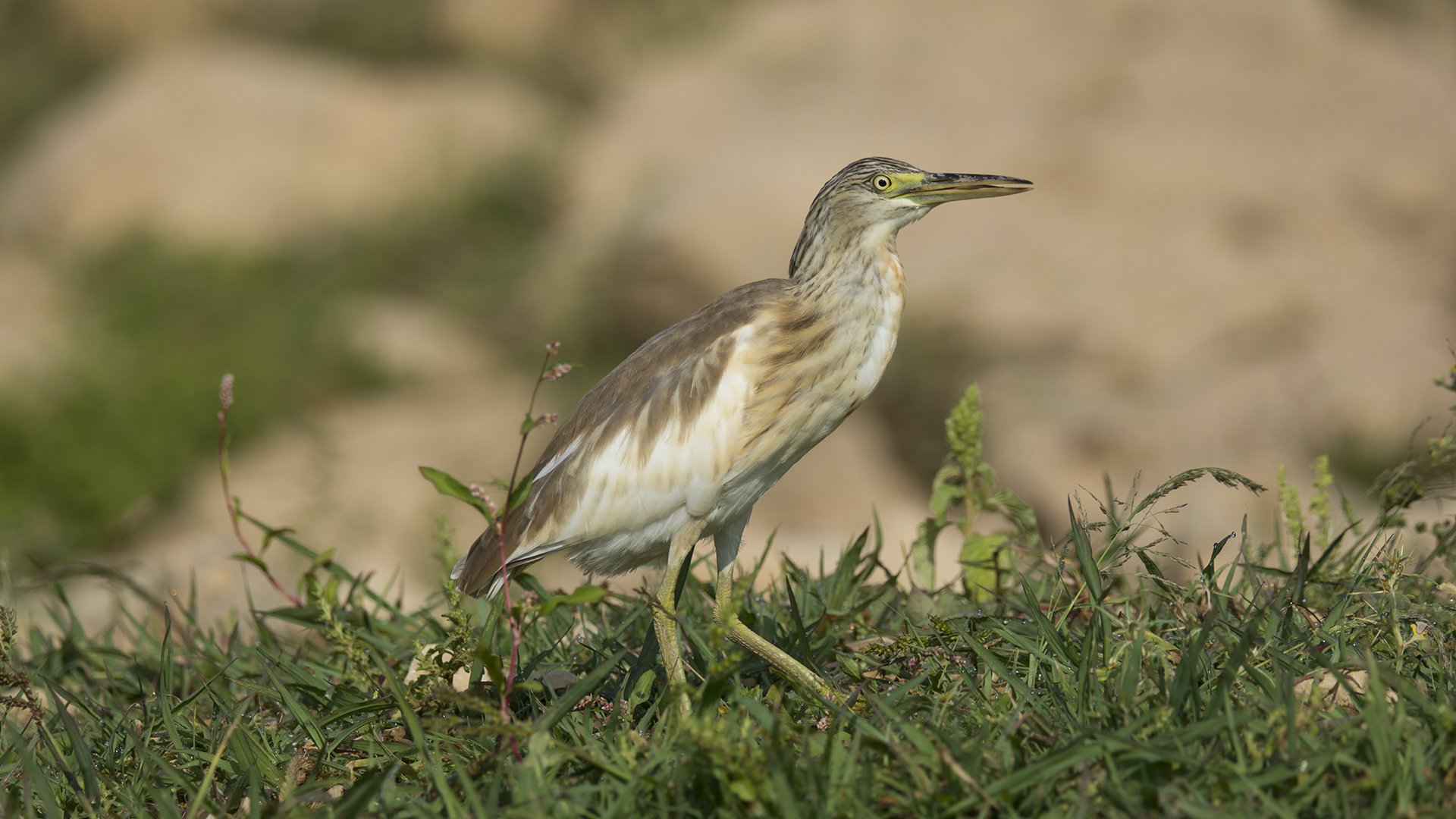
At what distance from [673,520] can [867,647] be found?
2.16 ft

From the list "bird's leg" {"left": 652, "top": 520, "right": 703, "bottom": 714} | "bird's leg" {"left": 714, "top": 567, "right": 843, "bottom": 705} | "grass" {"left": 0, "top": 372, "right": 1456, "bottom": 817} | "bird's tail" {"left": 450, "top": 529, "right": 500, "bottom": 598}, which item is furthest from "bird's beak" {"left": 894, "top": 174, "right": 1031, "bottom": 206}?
"bird's tail" {"left": 450, "top": 529, "right": 500, "bottom": 598}

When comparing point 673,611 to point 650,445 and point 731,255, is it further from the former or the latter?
point 731,255

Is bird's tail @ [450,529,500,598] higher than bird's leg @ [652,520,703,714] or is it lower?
higher

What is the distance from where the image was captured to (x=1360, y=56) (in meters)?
9.55

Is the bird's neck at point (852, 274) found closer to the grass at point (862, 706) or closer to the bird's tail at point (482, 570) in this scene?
the grass at point (862, 706)

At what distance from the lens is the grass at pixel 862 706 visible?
7.51 ft

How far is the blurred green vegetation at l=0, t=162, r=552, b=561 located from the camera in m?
8.48

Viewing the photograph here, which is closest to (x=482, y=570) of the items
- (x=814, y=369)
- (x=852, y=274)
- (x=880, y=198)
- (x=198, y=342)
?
(x=814, y=369)

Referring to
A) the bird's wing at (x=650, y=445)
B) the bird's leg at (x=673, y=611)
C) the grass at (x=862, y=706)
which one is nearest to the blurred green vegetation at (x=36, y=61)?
the grass at (x=862, y=706)

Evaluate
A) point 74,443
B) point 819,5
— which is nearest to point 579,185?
point 819,5

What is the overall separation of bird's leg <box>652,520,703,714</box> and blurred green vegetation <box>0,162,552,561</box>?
193 inches

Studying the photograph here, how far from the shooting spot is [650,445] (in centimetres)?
326

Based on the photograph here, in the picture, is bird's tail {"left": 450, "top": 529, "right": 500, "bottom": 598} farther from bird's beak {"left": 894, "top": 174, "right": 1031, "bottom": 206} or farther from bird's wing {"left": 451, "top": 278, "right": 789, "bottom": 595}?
bird's beak {"left": 894, "top": 174, "right": 1031, "bottom": 206}

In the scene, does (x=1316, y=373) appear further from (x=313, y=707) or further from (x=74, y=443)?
(x=74, y=443)
